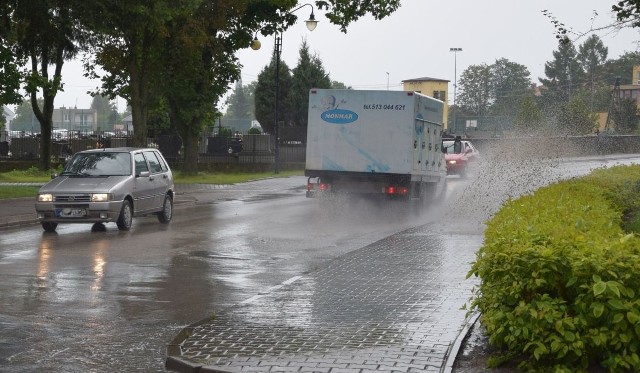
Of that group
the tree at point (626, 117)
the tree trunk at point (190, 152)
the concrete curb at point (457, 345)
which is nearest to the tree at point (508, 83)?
the tree at point (626, 117)

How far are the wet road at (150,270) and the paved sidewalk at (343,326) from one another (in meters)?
0.51

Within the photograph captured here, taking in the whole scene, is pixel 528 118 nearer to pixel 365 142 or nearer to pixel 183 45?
pixel 183 45

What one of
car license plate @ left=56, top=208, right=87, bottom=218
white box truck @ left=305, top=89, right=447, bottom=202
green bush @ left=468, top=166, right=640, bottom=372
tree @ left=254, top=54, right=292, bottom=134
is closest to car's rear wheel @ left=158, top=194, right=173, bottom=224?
car license plate @ left=56, top=208, right=87, bottom=218

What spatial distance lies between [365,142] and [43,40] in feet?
63.3

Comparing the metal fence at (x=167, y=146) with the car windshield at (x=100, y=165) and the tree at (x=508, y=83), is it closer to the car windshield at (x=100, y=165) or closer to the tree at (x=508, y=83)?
the car windshield at (x=100, y=165)

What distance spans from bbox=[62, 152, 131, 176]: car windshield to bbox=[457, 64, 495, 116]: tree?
109m

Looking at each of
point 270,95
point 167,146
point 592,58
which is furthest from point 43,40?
point 592,58

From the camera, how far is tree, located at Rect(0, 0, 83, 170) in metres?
29.2

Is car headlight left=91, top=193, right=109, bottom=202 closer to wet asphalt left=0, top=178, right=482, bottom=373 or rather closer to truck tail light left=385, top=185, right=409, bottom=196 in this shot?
wet asphalt left=0, top=178, right=482, bottom=373

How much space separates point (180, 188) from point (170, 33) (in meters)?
5.88

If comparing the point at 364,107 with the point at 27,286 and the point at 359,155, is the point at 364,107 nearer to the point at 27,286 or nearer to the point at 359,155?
the point at 359,155

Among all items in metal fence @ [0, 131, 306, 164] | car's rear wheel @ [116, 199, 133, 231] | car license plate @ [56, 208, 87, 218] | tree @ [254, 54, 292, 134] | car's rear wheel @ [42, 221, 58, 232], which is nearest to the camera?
car license plate @ [56, 208, 87, 218]

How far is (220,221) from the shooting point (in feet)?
78.2

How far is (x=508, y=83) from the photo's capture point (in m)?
135
